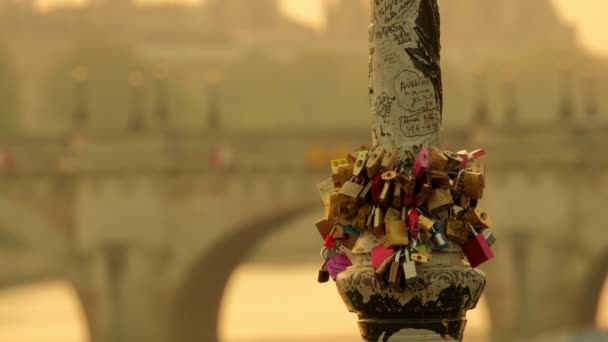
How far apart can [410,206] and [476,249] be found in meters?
0.39

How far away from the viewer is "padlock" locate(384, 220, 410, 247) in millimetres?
8469

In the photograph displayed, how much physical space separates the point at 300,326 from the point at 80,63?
1737 inches

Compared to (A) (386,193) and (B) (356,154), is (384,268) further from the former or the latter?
(B) (356,154)

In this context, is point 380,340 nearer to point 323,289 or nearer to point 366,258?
point 366,258

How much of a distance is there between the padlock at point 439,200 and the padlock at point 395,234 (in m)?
0.16

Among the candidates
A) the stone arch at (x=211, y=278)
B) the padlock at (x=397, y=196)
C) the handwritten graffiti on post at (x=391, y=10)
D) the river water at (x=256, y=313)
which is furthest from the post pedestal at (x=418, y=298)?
the river water at (x=256, y=313)

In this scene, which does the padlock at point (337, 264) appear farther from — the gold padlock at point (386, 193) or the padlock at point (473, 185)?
the padlock at point (473, 185)

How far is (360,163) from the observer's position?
8.73 meters

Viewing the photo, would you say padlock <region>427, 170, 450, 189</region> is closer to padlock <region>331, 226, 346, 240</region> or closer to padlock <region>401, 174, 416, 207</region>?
padlock <region>401, 174, 416, 207</region>

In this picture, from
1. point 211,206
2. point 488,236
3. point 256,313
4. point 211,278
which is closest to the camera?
point 488,236

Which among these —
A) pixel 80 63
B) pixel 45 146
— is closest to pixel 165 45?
pixel 80 63

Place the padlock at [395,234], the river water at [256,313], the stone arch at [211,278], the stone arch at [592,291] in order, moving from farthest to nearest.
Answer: the river water at [256,313]
the stone arch at [211,278]
the stone arch at [592,291]
the padlock at [395,234]

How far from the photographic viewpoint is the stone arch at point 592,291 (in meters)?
51.3

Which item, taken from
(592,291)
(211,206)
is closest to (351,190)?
(592,291)
